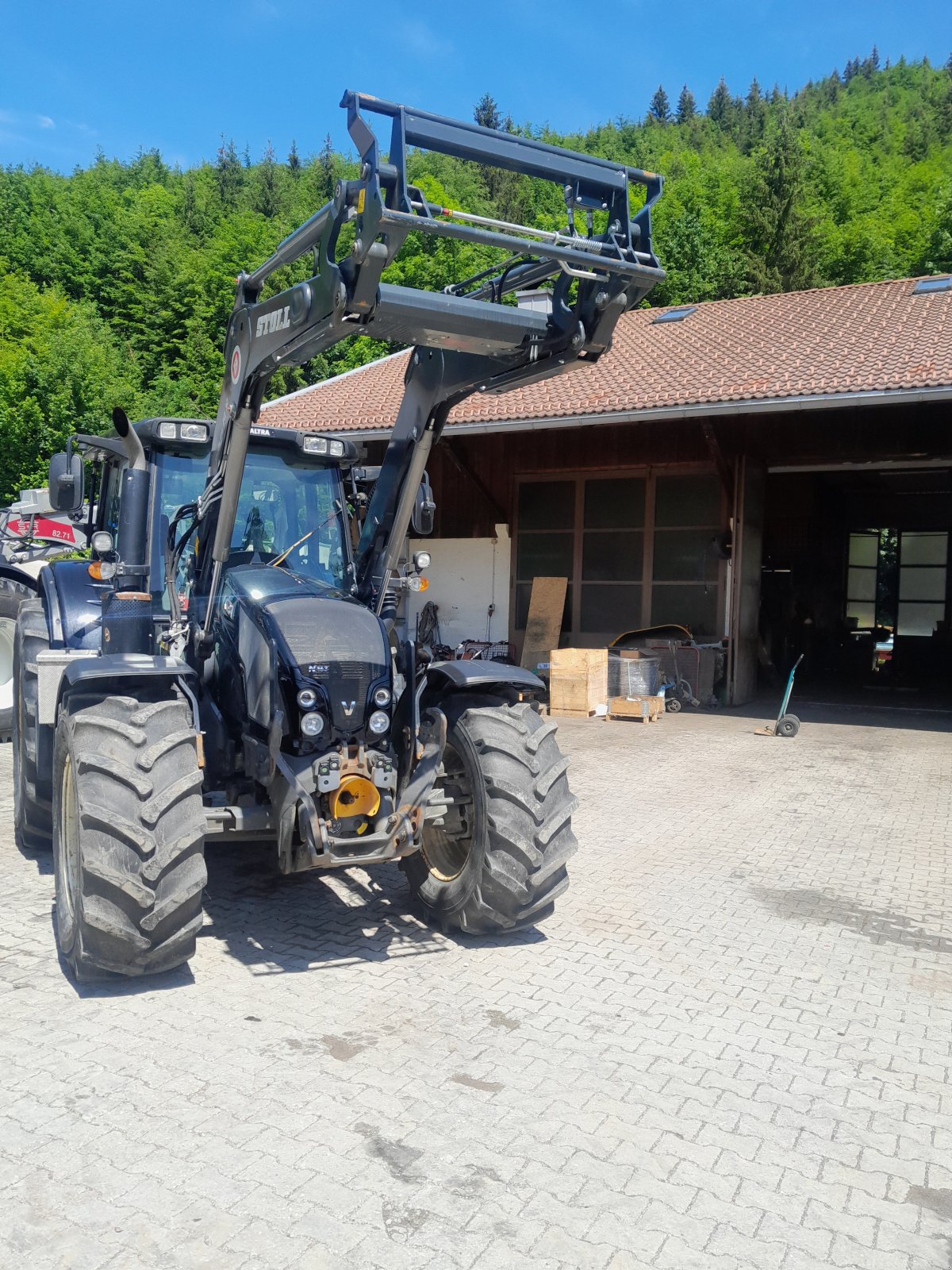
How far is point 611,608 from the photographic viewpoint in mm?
15305

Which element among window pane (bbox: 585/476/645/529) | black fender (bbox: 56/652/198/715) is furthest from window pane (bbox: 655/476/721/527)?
black fender (bbox: 56/652/198/715)

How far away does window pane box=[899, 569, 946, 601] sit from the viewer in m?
22.3

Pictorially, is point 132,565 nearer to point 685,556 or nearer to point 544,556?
point 685,556

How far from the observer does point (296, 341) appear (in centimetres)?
411

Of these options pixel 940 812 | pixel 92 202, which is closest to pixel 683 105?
pixel 92 202

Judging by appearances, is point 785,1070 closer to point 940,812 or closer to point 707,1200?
point 707,1200

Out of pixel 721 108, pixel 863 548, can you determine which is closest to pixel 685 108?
pixel 721 108

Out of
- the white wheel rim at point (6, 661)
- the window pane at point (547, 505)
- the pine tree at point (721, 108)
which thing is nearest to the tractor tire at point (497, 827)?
the white wheel rim at point (6, 661)

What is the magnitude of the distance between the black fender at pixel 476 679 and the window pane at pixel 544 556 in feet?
35.0

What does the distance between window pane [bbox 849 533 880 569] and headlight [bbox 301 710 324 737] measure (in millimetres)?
20547

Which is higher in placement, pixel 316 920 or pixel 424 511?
pixel 424 511

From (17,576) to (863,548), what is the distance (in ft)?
61.7

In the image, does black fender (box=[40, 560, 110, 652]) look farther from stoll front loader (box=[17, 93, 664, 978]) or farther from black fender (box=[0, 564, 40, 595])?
black fender (box=[0, 564, 40, 595])

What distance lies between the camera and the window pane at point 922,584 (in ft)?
73.2
